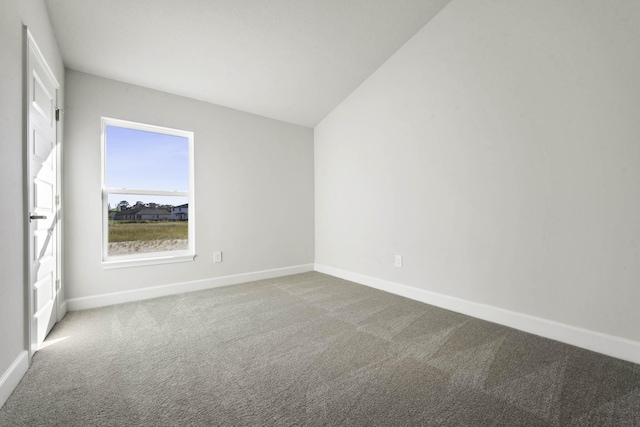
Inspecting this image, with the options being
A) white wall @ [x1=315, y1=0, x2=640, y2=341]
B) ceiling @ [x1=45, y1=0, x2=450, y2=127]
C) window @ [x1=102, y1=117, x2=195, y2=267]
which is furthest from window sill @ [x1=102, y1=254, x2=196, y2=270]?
white wall @ [x1=315, y1=0, x2=640, y2=341]

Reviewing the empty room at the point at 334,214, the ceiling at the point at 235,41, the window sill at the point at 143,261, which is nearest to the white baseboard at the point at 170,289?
the empty room at the point at 334,214

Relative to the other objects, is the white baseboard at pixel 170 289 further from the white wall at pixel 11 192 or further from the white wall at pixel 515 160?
the white wall at pixel 515 160

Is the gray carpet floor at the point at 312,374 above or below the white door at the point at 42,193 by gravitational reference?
below

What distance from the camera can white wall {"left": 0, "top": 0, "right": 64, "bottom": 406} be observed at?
1.46 meters

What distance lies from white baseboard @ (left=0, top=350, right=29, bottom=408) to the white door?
0.68ft

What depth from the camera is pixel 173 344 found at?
82.5 inches

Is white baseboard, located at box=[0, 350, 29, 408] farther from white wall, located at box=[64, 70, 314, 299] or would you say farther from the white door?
white wall, located at box=[64, 70, 314, 299]

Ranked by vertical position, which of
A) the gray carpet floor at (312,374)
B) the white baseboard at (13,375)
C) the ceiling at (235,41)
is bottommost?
the gray carpet floor at (312,374)

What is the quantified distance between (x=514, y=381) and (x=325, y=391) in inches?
41.5

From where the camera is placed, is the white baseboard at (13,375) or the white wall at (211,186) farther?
the white wall at (211,186)

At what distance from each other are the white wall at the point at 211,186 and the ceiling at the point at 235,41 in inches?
9.7

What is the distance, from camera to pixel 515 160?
7.86 ft

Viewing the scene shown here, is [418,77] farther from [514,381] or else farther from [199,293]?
[199,293]

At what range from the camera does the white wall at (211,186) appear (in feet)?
9.23
